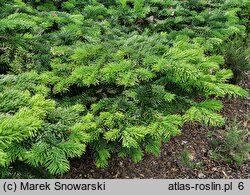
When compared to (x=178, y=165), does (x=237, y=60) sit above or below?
above

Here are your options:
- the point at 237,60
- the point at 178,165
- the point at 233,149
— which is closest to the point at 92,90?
the point at 178,165

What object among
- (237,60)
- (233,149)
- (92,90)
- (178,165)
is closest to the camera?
(92,90)

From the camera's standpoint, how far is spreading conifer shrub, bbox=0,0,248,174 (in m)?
1.72

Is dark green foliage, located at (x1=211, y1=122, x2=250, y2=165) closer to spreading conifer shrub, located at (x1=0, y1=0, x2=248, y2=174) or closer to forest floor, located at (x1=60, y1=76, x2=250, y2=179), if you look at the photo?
forest floor, located at (x1=60, y1=76, x2=250, y2=179)

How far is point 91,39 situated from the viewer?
293 centimetres

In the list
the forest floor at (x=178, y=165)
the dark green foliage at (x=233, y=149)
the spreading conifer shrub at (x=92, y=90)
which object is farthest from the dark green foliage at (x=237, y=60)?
the dark green foliage at (x=233, y=149)

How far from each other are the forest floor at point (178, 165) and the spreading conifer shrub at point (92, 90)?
34 centimetres

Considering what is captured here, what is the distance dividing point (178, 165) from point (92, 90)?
1275mm

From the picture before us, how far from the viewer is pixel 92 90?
2535mm

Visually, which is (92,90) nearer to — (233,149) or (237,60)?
(233,149)

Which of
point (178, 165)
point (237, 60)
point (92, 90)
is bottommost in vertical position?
point (178, 165)

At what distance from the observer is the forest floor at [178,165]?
9.68 feet

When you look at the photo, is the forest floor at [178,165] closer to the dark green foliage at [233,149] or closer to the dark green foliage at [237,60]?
the dark green foliage at [233,149]

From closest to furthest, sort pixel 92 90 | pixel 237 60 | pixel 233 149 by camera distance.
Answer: pixel 92 90 < pixel 233 149 < pixel 237 60
